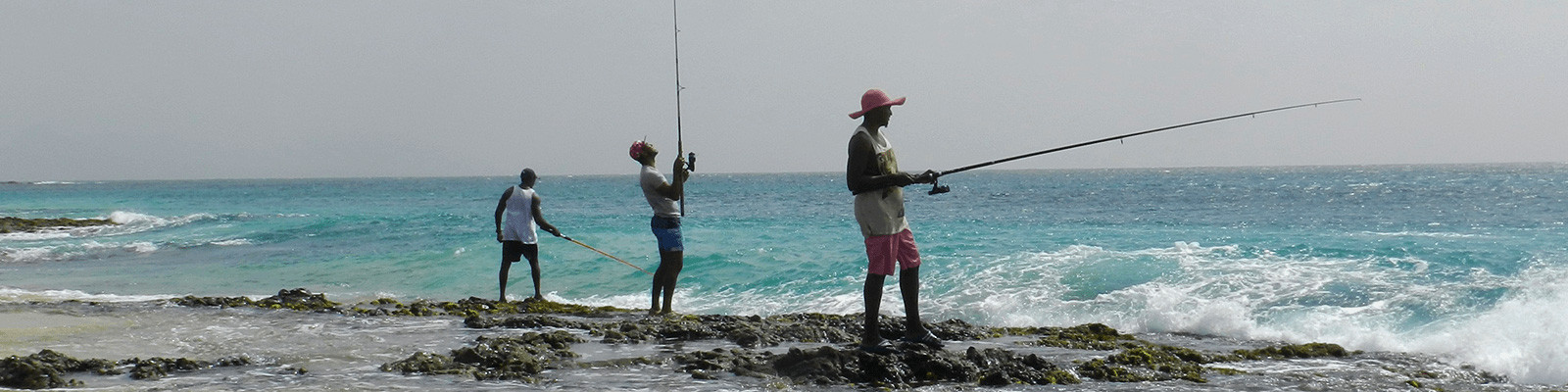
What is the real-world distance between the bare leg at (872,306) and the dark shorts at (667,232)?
270 centimetres

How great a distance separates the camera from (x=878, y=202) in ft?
19.4

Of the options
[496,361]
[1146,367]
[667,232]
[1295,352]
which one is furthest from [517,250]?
[1295,352]

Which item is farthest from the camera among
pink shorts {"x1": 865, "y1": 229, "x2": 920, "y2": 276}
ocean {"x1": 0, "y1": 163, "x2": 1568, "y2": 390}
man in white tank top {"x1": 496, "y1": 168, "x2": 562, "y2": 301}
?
man in white tank top {"x1": 496, "y1": 168, "x2": 562, "y2": 301}

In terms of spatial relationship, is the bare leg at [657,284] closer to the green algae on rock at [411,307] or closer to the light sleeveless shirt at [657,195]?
the light sleeveless shirt at [657,195]

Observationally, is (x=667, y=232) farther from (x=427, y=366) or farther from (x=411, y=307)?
(x=411, y=307)

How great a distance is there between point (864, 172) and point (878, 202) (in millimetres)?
184

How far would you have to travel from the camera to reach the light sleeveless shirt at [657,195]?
8.34 meters

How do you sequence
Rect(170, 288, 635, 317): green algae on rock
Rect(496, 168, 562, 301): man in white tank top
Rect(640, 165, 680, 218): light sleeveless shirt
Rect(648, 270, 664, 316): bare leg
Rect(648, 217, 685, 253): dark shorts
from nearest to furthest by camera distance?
Rect(640, 165, 680, 218): light sleeveless shirt
Rect(648, 217, 685, 253): dark shorts
Rect(648, 270, 664, 316): bare leg
Rect(170, 288, 635, 317): green algae on rock
Rect(496, 168, 562, 301): man in white tank top

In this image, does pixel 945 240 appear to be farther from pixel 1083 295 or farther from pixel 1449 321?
pixel 1449 321

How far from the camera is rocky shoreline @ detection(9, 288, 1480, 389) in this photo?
5.82m

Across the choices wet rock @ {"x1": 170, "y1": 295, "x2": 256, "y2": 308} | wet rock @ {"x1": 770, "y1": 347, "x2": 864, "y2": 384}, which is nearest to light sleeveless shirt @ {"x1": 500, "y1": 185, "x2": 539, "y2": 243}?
wet rock @ {"x1": 170, "y1": 295, "x2": 256, "y2": 308}

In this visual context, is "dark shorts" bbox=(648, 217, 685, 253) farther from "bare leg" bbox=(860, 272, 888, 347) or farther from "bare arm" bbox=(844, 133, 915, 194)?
"bare arm" bbox=(844, 133, 915, 194)

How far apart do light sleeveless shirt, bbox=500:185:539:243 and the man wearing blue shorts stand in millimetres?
2141

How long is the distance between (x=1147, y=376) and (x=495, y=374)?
347 centimetres
